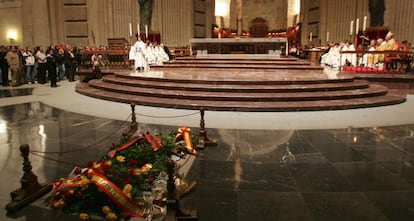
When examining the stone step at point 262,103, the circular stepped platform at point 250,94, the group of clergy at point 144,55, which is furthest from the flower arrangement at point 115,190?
the group of clergy at point 144,55

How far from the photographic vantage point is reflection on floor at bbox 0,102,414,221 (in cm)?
274

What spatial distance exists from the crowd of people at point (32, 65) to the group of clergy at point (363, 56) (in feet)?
37.3

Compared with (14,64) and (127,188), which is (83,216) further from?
(14,64)

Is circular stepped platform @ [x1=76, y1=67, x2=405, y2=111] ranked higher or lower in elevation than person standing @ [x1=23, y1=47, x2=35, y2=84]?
lower

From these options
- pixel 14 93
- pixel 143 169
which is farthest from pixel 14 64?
pixel 143 169

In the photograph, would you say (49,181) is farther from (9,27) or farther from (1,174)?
(9,27)

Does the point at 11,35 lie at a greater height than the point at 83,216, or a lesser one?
greater

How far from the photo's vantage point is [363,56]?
13.8 meters

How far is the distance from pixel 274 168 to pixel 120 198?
186cm

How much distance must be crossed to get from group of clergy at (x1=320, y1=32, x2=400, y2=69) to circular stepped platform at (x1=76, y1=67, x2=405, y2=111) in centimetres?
441

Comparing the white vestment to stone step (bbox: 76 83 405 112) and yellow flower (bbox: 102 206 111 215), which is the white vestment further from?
yellow flower (bbox: 102 206 111 215)

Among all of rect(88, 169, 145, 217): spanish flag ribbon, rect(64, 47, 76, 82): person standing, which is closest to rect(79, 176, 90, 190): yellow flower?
rect(88, 169, 145, 217): spanish flag ribbon

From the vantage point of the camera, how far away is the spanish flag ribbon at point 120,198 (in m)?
2.67

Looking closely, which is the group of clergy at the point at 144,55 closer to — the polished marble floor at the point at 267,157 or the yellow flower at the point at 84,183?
the polished marble floor at the point at 267,157
